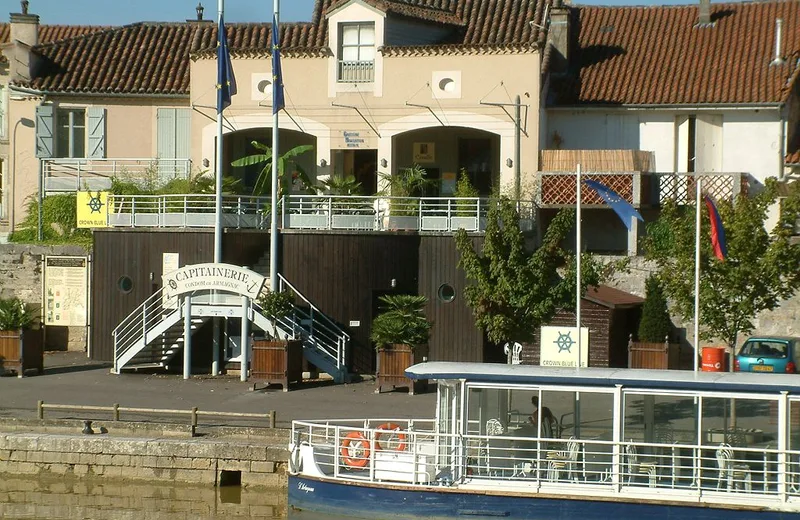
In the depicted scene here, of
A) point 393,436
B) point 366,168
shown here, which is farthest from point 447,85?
point 393,436

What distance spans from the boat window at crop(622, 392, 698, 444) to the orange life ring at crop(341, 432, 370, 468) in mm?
3964

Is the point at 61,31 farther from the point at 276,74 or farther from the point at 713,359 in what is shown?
the point at 713,359

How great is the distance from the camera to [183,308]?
31.6 meters

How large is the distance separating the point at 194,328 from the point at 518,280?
858 centimetres

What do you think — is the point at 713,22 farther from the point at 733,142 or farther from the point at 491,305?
the point at 491,305

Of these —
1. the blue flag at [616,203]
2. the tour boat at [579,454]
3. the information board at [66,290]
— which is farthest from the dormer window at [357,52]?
the tour boat at [579,454]

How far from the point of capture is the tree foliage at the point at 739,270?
94.0 feet

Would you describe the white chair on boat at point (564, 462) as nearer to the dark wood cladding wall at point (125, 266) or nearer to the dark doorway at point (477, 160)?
the dark wood cladding wall at point (125, 266)

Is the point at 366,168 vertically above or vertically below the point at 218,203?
above

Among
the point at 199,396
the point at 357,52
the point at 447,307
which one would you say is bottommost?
the point at 199,396

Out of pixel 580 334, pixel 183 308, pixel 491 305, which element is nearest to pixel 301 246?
pixel 183 308

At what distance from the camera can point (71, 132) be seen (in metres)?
40.9

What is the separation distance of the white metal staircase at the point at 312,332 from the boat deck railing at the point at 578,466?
375 inches

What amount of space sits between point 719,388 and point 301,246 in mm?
14837
